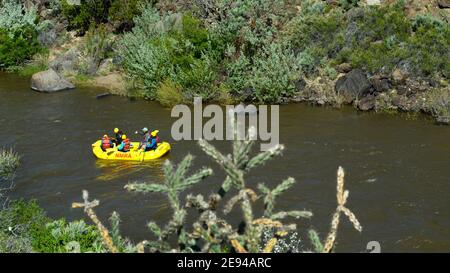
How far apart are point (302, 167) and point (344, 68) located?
8.62 meters

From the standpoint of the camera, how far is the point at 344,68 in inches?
996

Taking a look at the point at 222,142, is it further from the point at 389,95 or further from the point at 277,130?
the point at 389,95

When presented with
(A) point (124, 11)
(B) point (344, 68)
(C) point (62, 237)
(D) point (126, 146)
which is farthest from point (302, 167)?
(A) point (124, 11)

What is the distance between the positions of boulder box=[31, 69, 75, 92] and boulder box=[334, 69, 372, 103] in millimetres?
12622

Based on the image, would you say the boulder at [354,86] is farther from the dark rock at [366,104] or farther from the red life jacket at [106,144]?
the red life jacket at [106,144]

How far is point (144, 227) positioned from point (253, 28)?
46.4 feet

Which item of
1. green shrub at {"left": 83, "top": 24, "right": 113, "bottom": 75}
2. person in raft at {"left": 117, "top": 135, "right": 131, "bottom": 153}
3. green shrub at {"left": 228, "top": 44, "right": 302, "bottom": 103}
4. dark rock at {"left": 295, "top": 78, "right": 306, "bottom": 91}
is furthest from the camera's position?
green shrub at {"left": 83, "top": 24, "right": 113, "bottom": 75}

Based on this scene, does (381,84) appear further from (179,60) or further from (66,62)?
(66,62)

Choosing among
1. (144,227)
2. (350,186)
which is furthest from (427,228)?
(144,227)

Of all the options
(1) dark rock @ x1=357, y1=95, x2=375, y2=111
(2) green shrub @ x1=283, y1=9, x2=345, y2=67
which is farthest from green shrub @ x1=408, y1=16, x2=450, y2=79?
(2) green shrub @ x1=283, y1=9, x2=345, y2=67

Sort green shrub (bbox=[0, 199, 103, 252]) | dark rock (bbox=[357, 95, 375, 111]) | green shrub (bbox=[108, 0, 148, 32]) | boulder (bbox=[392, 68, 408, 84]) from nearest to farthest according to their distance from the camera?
1. green shrub (bbox=[0, 199, 103, 252])
2. dark rock (bbox=[357, 95, 375, 111])
3. boulder (bbox=[392, 68, 408, 84])
4. green shrub (bbox=[108, 0, 148, 32])

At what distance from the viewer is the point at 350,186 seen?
16562 millimetres

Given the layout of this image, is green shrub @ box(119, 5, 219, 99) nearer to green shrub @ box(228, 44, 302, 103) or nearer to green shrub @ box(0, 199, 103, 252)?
green shrub @ box(228, 44, 302, 103)

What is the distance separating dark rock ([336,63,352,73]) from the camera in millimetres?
25172
